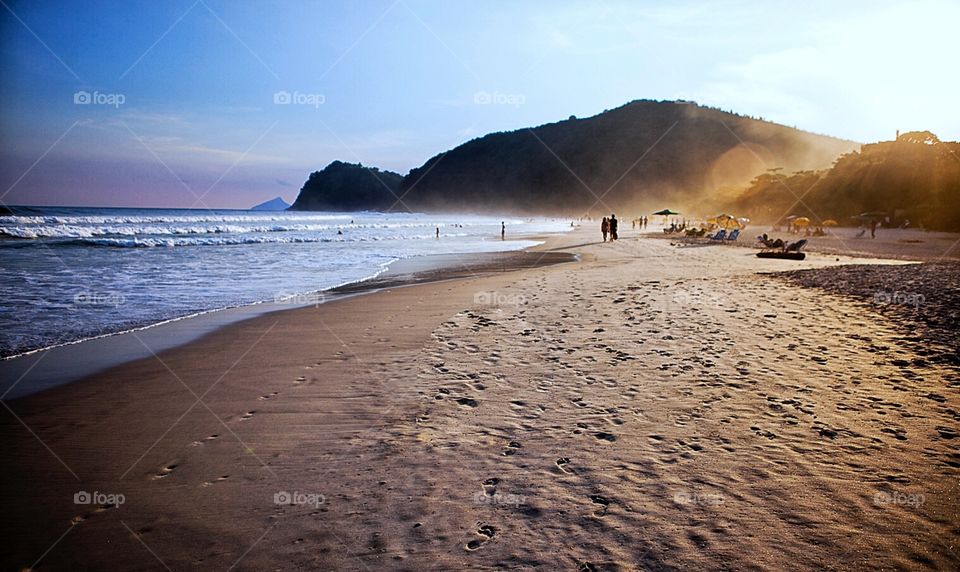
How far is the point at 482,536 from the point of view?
9.52ft

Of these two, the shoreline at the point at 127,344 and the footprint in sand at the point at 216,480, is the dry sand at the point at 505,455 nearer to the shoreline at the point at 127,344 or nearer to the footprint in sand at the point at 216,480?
the footprint in sand at the point at 216,480

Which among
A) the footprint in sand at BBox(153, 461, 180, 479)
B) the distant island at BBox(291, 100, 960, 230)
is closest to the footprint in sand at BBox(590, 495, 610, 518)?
the footprint in sand at BBox(153, 461, 180, 479)

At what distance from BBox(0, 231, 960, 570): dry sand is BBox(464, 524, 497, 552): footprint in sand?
0.01 m

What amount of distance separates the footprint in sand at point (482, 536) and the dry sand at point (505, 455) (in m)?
0.01

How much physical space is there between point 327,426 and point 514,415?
1.76 m

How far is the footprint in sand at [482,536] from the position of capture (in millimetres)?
2816

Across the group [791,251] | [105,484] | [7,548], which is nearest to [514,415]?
[105,484]

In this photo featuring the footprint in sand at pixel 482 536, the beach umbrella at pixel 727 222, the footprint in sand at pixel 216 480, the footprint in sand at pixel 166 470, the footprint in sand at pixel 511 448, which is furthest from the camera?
the beach umbrella at pixel 727 222

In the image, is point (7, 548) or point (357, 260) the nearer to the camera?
point (7, 548)

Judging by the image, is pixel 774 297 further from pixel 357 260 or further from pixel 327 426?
pixel 357 260

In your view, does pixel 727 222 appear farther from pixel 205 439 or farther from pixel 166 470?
pixel 166 470

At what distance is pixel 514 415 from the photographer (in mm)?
4629

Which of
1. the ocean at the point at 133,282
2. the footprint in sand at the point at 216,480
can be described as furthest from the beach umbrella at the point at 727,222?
the footprint in sand at the point at 216,480

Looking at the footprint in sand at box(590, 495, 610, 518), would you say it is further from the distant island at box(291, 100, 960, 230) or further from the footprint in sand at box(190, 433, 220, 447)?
the distant island at box(291, 100, 960, 230)
